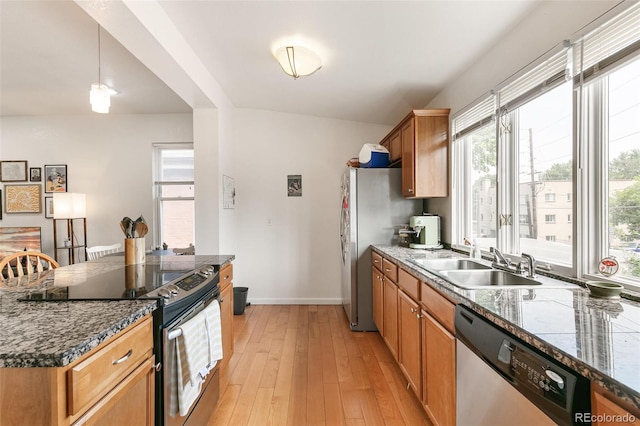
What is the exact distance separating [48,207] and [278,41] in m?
4.27

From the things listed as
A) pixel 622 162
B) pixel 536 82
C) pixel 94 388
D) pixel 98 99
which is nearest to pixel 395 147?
pixel 536 82

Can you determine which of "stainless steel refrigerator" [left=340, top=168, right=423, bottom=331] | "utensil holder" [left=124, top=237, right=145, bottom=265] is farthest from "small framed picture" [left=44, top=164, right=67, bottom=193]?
"stainless steel refrigerator" [left=340, top=168, right=423, bottom=331]

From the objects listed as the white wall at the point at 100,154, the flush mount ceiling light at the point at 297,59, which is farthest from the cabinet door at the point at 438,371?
the white wall at the point at 100,154

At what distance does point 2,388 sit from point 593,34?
249 cm

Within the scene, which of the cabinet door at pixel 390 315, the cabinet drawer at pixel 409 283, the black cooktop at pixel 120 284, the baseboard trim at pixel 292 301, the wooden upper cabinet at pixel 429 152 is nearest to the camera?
the black cooktop at pixel 120 284

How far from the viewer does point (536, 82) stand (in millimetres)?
1787

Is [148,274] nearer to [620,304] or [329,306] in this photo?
[620,304]

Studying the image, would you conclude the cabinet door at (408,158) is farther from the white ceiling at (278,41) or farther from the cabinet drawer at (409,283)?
the cabinet drawer at (409,283)

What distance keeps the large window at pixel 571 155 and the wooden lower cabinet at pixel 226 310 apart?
1984 mm

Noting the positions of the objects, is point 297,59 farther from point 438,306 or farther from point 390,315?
point 390,315

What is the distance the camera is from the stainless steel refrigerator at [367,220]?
3145 mm

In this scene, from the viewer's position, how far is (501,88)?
2.06 meters

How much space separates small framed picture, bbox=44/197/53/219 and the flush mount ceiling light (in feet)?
13.4

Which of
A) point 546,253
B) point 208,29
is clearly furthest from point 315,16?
point 546,253
